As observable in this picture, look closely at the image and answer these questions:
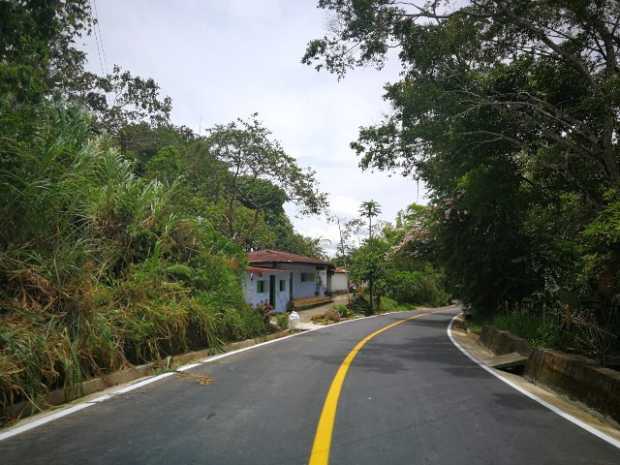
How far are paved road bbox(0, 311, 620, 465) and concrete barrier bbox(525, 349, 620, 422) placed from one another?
829 millimetres

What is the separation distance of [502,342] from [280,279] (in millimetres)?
18719

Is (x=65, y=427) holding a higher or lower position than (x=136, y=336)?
lower

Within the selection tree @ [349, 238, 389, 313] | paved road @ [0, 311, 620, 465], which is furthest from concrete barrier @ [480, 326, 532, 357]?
tree @ [349, 238, 389, 313]

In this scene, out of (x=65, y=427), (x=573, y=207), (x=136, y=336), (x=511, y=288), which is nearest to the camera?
(x=65, y=427)

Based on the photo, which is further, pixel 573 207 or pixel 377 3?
pixel 573 207

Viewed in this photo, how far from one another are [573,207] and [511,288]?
6283mm

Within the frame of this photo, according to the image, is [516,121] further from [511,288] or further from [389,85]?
[511,288]

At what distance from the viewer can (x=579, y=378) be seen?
6.70 meters

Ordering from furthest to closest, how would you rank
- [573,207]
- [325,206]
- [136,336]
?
[325,206] → [573,207] → [136,336]

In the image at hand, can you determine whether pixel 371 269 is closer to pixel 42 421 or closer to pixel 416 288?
pixel 416 288

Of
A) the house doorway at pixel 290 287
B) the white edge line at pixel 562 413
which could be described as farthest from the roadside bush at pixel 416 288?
the white edge line at pixel 562 413

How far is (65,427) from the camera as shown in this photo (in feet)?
15.6

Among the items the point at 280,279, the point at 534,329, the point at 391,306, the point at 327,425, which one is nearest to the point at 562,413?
the point at 327,425

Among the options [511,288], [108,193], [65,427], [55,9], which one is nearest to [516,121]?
[511,288]
